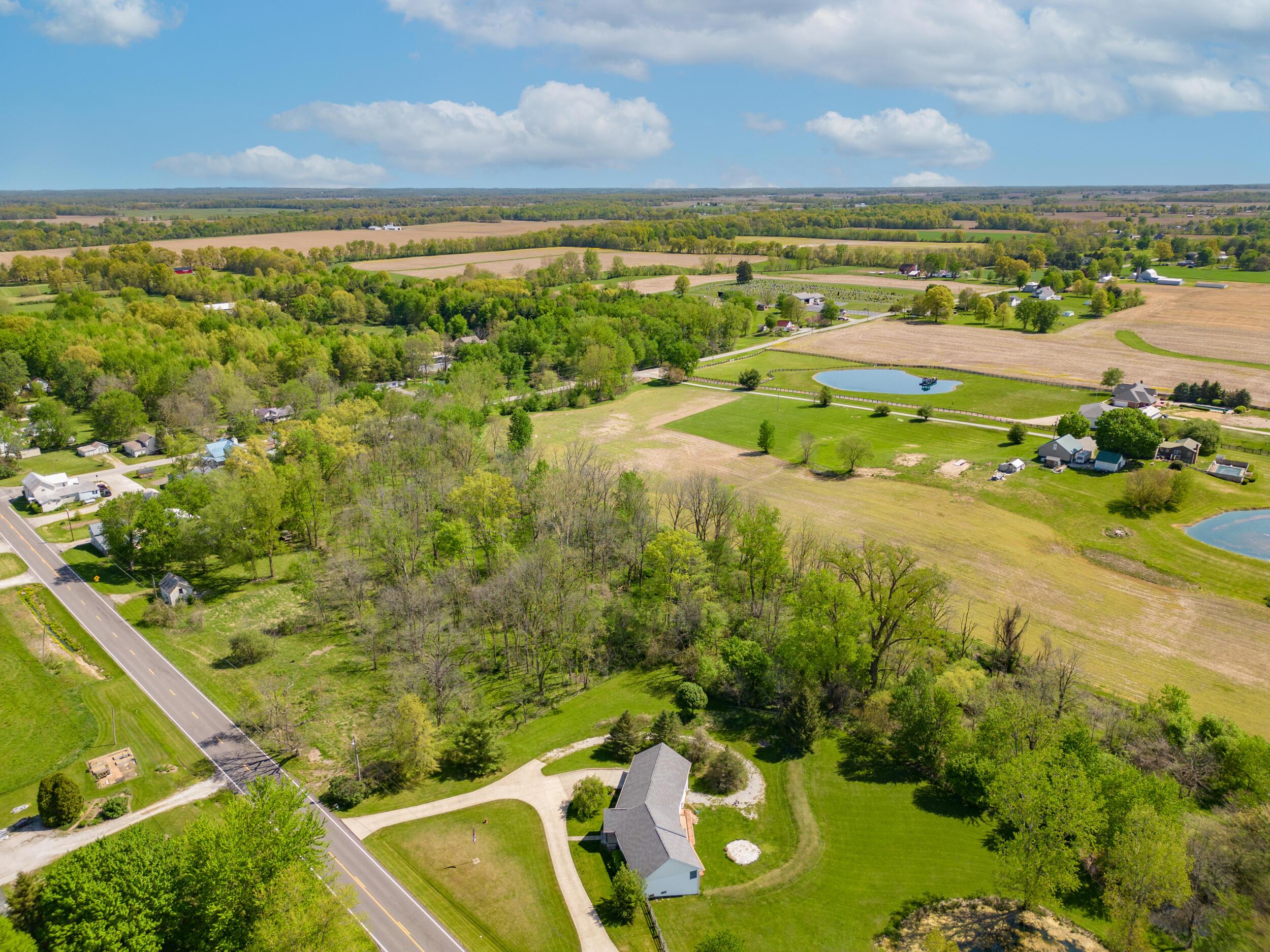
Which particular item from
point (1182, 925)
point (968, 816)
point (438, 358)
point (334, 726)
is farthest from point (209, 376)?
point (1182, 925)

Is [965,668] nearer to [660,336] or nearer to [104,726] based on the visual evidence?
[104,726]

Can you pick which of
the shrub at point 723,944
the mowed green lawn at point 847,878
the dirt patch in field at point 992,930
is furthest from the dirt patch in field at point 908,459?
the shrub at point 723,944

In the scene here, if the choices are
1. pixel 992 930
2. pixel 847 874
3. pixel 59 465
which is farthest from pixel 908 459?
pixel 59 465

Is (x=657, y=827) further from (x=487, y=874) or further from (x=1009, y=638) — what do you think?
(x=1009, y=638)

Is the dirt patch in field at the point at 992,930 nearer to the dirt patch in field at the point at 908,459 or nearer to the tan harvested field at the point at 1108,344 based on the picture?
the dirt patch in field at the point at 908,459

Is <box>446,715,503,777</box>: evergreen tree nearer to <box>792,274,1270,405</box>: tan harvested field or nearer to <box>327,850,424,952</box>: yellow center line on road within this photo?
<box>327,850,424,952</box>: yellow center line on road

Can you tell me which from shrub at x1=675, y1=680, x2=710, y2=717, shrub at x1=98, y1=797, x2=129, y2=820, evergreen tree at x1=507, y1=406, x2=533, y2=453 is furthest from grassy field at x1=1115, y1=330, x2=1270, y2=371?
shrub at x1=98, y1=797, x2=129, y2=820

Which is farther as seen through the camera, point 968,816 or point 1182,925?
point 968,816
